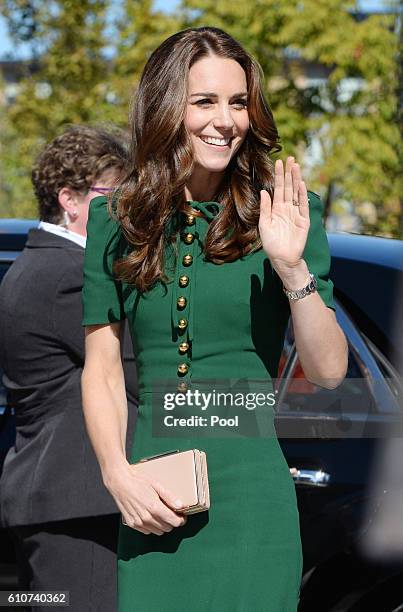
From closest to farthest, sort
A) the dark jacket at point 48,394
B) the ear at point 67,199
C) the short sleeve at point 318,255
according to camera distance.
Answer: the short sleeve at point 318,255 < the dark jacket at point 48,394 < the ear at point 67,199

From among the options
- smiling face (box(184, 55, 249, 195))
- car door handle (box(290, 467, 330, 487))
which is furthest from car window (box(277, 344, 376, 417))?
smiling face (box(184, 55, 249, 195))

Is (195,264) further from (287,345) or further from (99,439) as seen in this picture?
(287,345)

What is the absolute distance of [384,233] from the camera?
38.3ft

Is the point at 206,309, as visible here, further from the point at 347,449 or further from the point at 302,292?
the point at 347,449

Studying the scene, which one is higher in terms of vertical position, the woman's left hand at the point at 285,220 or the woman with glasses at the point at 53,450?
the woman's left hand at the point at 285,220

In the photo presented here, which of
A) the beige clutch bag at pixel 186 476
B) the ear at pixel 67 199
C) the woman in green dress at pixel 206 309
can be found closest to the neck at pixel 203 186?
the woman in green dress at pixel 206 309

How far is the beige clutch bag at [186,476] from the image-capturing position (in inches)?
81.1

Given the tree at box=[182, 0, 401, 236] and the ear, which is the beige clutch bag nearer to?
the ear

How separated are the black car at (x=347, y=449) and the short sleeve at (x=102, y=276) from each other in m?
0.90

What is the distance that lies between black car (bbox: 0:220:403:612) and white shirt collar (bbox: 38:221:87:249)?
661mm

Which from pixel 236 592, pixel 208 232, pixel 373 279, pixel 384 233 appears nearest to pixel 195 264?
pixel 208 232

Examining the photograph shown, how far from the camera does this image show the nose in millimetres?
2215

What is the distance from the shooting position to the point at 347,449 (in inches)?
120

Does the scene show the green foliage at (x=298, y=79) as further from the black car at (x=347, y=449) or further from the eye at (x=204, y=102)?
the eye at (x=204, y=102)
